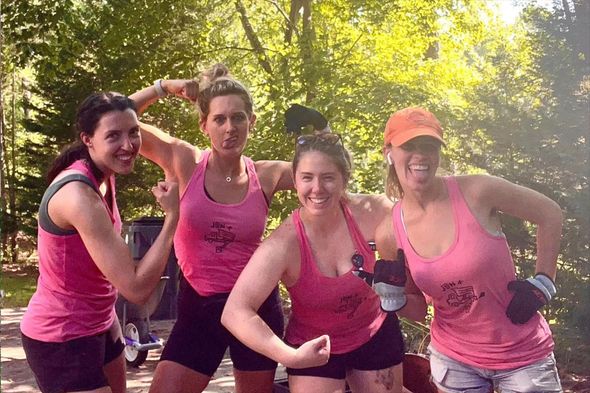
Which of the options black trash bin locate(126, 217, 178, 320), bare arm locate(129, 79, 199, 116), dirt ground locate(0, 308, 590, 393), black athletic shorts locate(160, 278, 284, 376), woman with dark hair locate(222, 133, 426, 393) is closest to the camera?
woman with dark hair locate(222, 133, 426, 393)

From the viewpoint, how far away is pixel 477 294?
6.25 feet

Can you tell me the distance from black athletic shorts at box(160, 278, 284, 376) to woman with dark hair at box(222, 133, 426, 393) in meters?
0.26

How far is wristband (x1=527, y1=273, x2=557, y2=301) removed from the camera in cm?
198

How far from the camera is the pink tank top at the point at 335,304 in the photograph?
206 centimetres

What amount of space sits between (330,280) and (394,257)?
226 mm

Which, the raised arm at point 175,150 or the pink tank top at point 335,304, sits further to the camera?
the raised arm at point 175,150

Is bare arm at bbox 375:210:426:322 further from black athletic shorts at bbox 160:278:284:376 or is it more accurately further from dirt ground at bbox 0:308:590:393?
dirt ground at bbox 0:308:590:393

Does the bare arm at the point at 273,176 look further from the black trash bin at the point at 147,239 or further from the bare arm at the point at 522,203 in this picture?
the black trash bin at the point at 147,239

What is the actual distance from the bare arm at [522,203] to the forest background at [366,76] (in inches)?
37.2

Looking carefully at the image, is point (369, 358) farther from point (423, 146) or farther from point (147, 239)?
point (147, 239)

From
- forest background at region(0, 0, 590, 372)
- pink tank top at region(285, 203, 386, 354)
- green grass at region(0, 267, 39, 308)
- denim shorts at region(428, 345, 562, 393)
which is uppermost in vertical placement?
forest background at region(0, 0, 590, 372)

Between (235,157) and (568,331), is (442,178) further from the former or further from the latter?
(568,331)

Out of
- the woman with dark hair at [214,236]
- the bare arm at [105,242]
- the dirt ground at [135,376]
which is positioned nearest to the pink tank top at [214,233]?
the woman with dark hair at [214,236]

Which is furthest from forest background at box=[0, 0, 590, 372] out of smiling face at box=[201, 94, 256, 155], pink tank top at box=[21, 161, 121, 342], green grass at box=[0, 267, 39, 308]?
pink tank top at box=[21, 161, 121, 342]
